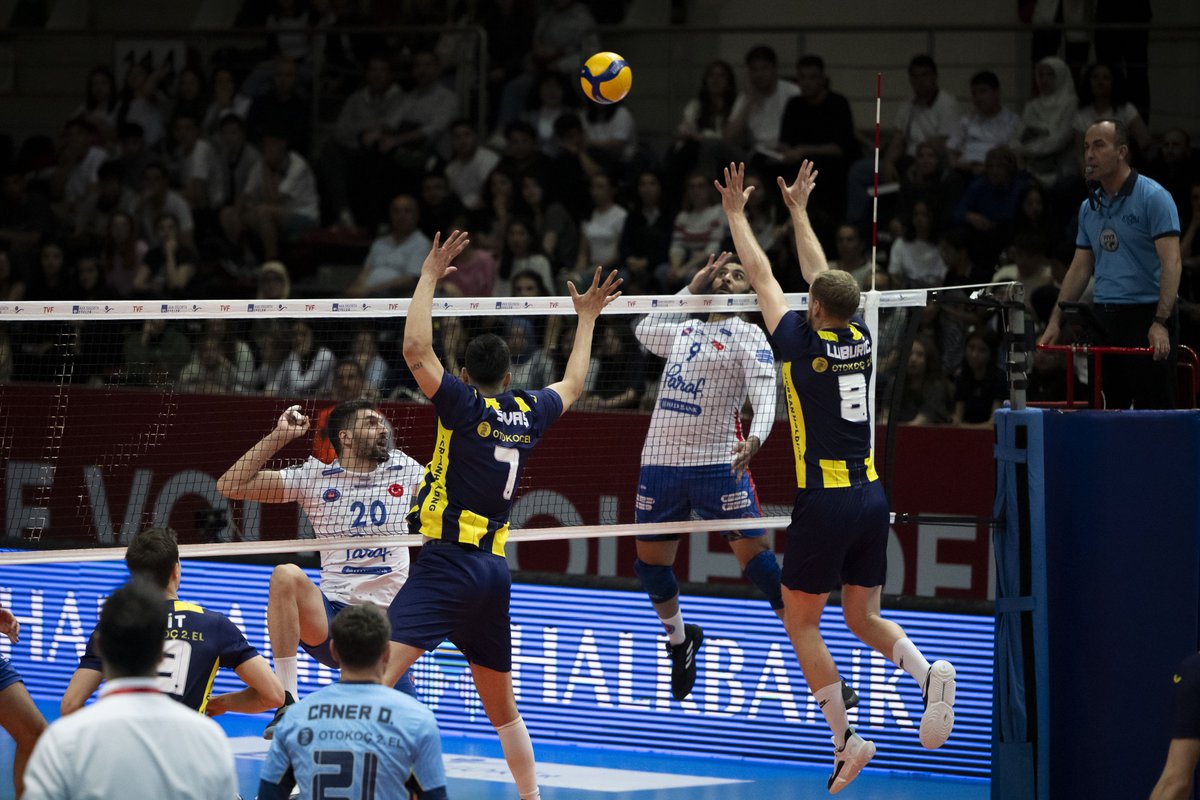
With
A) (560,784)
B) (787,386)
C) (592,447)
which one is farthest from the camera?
(592,447)

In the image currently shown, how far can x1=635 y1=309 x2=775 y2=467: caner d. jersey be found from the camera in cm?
970

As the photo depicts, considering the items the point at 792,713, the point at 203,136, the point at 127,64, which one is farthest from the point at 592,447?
the point at 127,64

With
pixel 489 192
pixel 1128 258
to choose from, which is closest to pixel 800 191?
pixel 1128 258

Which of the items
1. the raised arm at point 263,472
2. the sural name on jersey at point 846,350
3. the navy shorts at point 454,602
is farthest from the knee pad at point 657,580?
the raised arm at point 263,472

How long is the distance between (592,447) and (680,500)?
3169 mm

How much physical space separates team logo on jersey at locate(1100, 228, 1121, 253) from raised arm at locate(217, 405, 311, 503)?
471cm

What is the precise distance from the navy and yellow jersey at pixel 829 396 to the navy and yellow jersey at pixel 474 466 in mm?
1489

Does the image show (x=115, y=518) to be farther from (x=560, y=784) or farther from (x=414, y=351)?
(x=414, y=351)

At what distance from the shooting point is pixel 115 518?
43.7 ft

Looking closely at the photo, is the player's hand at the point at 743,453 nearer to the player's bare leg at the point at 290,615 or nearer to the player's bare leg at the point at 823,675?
the player's bare leg at the point at 823,675

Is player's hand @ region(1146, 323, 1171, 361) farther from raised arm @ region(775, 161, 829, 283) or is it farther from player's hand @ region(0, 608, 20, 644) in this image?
player's hand @ region(0, 608, 20, 644)

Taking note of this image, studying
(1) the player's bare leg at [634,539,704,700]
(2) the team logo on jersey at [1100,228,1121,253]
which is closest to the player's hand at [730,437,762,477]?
(1) the player's bare leg at [634,539,704,700]

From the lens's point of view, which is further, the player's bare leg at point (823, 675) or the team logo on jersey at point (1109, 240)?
the team logo on jersey at point (1109, 240)

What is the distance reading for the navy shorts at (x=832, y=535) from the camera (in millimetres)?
8312
